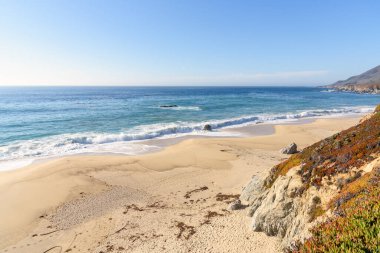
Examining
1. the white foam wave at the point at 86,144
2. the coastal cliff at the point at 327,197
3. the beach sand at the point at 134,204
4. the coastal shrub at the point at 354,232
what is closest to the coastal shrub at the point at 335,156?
the coastal cliff at the point at 327,197

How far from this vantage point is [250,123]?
40219 mm

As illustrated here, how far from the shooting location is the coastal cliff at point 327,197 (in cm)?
473

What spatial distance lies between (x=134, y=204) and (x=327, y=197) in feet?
30.6

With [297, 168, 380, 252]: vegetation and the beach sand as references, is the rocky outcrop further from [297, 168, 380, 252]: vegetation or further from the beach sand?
[297, 168, 380, 252]: vegetation

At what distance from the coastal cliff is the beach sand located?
966 millimetres

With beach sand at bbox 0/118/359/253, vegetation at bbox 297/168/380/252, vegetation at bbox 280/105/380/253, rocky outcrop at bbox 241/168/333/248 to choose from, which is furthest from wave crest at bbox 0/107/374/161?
vegetation at bbox 297/168/380/252

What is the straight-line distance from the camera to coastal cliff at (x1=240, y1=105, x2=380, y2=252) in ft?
15.5

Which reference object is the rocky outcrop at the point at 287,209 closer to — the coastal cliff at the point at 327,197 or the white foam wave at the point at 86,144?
the coastal cliff at the point at 327,197

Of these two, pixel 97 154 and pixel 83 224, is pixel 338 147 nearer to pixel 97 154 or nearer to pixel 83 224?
pixel 83 224

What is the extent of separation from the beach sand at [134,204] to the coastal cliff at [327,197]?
38.0 inches

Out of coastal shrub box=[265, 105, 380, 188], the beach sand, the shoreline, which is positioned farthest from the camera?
the shoreline

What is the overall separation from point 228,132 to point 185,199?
67.4 feet

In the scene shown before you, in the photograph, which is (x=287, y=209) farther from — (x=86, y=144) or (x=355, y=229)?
(x=86, y=144)

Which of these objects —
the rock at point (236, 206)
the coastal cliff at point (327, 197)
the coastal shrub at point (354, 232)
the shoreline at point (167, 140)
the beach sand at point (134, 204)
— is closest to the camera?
the coastal shrub at point (354, 232)
